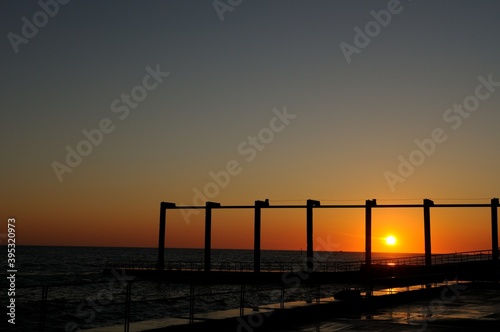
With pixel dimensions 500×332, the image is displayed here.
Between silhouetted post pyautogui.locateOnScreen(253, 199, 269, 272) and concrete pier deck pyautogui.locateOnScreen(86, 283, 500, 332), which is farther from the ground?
silhouetted post pyautogui.locateOnScreen(253, 199, 269, 272)

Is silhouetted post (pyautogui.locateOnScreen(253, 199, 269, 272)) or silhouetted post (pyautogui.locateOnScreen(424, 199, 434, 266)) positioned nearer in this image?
silhouetted post (pyautogui.locateOnScreen(424, 199, 434, 266))

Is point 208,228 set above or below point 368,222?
below

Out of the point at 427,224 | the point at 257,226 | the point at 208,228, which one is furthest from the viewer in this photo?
the point at 208,228

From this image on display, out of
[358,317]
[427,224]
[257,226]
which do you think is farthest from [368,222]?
[358,317]

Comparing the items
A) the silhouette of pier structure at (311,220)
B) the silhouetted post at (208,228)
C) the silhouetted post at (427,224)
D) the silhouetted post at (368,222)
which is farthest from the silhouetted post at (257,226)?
the silhouetted post at (427,224)

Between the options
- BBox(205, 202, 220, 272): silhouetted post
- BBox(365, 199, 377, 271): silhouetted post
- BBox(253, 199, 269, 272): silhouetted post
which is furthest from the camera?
BBox(205, 202, 220, 272): silhouetted post

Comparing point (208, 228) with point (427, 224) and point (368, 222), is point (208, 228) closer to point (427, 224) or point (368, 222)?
point (368, 222)

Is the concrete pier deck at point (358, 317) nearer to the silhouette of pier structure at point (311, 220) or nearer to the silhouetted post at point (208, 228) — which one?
the silhouette of pier structure at point (311, 220)

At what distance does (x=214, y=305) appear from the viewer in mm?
50281

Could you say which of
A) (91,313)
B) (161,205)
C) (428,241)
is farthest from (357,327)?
(161,205)

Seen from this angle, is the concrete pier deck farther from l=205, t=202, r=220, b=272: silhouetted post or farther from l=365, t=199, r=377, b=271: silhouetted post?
l=205, t=202, r=220, b=272: silhouetted post

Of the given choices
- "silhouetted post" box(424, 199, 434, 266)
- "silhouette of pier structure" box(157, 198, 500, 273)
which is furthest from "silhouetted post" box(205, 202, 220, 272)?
"silhouetted post" box(424, 199, 434, 266)

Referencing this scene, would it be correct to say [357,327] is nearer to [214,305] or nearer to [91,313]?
[91,313]

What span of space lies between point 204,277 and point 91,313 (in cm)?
3178
